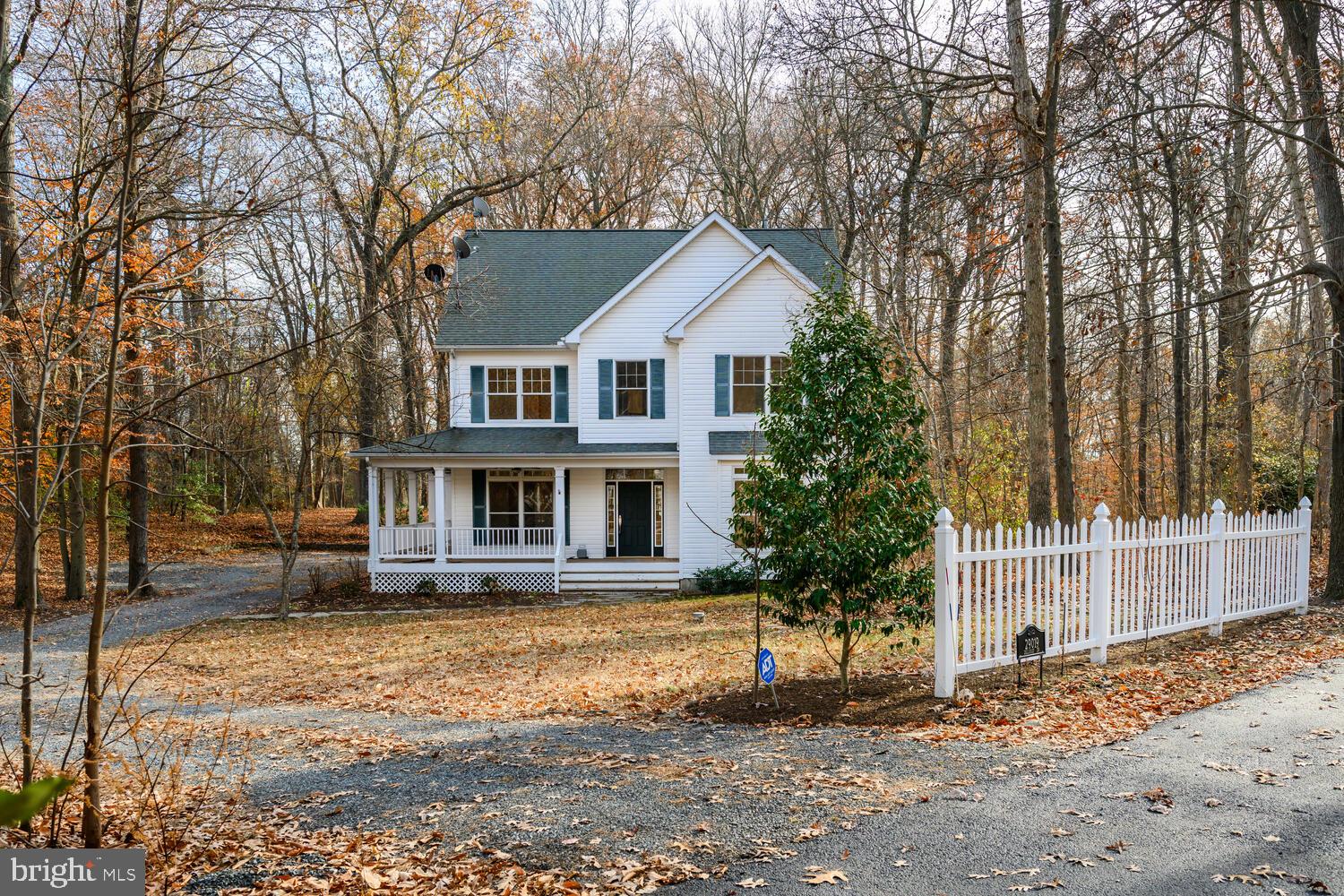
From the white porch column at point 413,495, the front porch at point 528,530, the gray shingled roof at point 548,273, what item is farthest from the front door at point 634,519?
the white porch column at point 413,495

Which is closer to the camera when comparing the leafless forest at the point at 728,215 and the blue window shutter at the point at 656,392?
the leafless forest at the point at 728,215

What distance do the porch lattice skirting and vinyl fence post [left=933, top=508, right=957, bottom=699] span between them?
47.1ft

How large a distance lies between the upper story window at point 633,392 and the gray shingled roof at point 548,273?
199 cm

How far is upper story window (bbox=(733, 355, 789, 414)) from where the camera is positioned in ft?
68.7

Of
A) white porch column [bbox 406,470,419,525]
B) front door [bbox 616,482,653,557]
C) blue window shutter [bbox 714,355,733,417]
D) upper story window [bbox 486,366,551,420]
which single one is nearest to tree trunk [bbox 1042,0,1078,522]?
blue window shutter [bbox 714,355,733,417]

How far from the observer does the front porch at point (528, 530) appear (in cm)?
2089

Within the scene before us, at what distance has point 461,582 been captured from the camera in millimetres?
21094

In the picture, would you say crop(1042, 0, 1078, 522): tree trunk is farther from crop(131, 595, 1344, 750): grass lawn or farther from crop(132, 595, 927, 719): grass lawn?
crop(132, 595, 927, 719): grass lawn

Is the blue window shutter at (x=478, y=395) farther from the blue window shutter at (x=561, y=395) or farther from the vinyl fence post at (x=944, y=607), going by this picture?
the vinyl fence post at (x=944, y=607)

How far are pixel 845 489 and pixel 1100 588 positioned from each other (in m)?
2.93

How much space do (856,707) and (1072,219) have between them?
16.3m

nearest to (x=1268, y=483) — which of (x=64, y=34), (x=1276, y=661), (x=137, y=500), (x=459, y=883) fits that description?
(x=1276, y=661)

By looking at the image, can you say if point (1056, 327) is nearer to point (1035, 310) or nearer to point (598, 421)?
point (1035, 310)

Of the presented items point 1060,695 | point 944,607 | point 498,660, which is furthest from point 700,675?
point 1060,695
